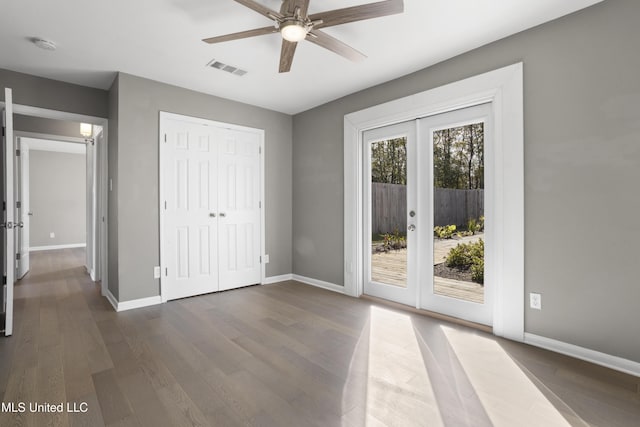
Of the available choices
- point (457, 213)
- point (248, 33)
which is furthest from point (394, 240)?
point (248, 33)

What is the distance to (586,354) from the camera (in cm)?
227

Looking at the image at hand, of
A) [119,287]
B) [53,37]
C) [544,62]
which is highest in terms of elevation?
[53,37]

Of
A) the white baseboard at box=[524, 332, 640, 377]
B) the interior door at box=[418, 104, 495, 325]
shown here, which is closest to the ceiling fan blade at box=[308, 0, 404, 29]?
the interior door at box=[418, 104, 495, 325]

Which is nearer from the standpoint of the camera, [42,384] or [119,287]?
[42,384]

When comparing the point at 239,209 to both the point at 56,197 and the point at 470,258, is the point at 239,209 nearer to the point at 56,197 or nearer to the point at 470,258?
the point at 470,258

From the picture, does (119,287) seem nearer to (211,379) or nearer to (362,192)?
(211,379)

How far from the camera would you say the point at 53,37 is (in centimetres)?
269

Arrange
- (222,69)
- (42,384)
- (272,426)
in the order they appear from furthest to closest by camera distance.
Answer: (222,69), (42,384), (272,426)

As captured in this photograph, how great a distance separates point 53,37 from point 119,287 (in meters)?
2.42

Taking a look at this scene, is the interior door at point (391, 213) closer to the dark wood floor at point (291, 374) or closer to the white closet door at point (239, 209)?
the dark wood floor at point (291, 374)

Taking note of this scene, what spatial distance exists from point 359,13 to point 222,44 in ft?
4.65

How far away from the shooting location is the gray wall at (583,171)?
2111 millimetres

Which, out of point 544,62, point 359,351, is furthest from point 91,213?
point 544,62

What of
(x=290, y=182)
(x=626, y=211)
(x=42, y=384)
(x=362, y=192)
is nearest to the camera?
(x=42, y=384)
